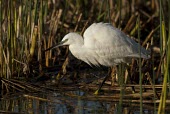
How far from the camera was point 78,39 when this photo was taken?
6.66 metres

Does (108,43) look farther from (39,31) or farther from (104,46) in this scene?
(39,31)

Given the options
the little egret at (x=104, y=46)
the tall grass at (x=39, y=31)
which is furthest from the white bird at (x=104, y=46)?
the tall grass at (x=39, y=31)

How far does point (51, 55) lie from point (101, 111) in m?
2.48

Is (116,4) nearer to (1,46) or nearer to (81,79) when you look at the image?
(81,79)

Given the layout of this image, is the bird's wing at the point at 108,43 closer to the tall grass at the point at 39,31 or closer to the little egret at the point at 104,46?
the little egret at the point at 104,46

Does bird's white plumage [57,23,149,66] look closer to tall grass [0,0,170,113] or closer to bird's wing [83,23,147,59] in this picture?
bird's wing [83,23,147,59]

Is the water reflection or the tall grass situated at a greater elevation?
the tall grass

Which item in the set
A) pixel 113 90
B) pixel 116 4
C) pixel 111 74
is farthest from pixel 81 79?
pixel 116 4

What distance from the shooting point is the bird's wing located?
21.3 ft

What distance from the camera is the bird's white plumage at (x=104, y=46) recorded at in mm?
6508

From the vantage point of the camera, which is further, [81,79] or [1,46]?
[81,79]

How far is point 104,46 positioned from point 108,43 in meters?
0.06

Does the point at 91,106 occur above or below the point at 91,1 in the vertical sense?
below

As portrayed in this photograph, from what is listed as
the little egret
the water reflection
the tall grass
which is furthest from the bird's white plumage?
the water reflection
